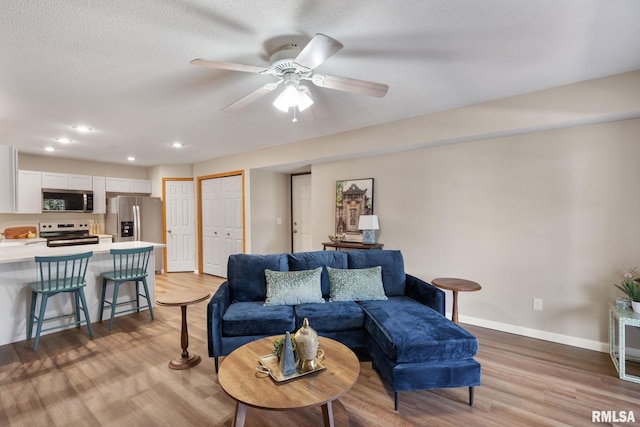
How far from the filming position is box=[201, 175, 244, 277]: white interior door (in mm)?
5605

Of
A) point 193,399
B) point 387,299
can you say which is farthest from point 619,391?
point 193,399

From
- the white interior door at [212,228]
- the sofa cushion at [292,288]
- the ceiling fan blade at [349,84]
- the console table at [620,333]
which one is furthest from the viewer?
the white interior door at [212,228]

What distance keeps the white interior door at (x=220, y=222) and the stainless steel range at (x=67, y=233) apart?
1934 millimetres

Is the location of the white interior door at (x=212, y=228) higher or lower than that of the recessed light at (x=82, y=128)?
lower

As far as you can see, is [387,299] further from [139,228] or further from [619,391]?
[139,228]

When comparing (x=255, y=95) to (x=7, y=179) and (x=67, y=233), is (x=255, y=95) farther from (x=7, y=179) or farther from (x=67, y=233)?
(x=67, y=233)

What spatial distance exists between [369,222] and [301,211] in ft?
7.49

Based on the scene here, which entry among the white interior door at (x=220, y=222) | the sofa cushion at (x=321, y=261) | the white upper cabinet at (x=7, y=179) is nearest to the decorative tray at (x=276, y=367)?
the sofa cushion at (x=321, y=261)

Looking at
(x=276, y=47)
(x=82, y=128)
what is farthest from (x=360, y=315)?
(x=82, y=128)

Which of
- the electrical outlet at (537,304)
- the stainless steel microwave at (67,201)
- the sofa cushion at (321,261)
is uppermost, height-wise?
the stainless steel microwave at (67,201)

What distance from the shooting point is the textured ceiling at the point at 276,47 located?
5.25 feet

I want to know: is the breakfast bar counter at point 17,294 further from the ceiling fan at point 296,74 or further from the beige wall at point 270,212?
the ceiling fan at point 296,74

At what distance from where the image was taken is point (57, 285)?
2.94 meters

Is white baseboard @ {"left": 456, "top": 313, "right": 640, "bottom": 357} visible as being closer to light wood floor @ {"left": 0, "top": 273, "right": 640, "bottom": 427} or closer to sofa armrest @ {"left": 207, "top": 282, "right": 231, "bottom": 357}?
light wood floor @ {"left": 0, "top": 273, "right": 640, "bottom": 427}
